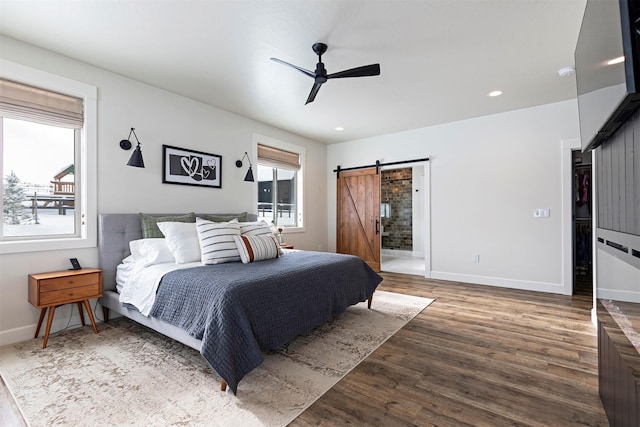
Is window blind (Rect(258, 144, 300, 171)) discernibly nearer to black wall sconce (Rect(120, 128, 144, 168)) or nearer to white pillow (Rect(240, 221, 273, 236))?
white pillow (Rect(240, 221, 273, 236))

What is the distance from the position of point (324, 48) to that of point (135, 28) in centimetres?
156

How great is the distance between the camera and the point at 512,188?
4445 millimetres

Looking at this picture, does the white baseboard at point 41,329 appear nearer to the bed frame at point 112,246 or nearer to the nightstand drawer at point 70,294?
the bed frame at point 112,246

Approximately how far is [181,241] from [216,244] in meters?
0.39

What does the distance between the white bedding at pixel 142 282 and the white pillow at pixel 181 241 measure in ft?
0.28

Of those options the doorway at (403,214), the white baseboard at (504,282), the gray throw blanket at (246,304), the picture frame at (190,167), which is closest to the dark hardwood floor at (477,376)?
the gray throw blanket at (246,304)

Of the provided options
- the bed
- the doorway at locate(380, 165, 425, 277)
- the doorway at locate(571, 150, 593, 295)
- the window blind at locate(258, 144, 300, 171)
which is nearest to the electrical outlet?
the doorway at locate(571, 150, 593, 295)

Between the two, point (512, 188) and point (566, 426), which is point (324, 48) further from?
point (512, 188)

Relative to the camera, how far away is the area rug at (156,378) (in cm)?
167

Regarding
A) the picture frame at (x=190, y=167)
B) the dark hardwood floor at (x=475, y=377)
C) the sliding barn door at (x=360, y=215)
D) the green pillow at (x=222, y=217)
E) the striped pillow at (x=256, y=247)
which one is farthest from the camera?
the sliding barn door at (x=360, y=215)

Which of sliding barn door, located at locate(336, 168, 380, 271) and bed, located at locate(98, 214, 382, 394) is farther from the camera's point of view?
sliding barn door, located at locate(336, 168, 380, 271)

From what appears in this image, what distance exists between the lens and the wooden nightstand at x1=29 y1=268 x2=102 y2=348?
2.47 m

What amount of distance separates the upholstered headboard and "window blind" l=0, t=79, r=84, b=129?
0.97 meters

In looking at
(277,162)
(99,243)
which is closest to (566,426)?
(99,243)
